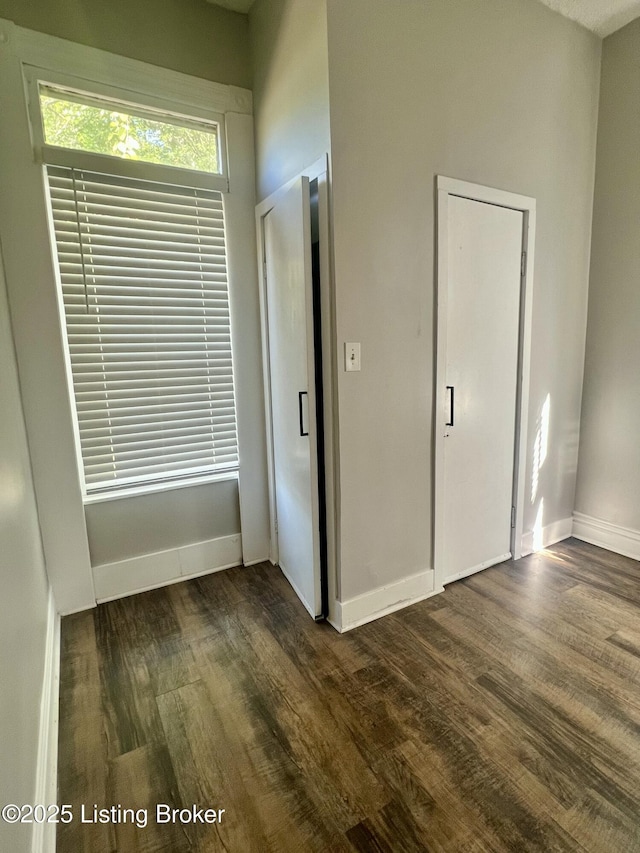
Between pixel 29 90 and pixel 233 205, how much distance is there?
3.30 ft

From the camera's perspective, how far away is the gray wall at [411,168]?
6.16ft

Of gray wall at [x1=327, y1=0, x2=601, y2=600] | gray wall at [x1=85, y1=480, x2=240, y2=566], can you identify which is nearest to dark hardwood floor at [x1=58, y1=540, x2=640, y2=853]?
gray wall at [x1=85, y1=480, x2=240, y2=566]

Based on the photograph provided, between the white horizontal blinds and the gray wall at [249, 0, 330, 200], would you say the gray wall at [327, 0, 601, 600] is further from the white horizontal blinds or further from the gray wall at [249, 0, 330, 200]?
the white horizontal blinds

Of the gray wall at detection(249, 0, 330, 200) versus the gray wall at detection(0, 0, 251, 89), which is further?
the gray wall at detection(0, 0, 251, 89)

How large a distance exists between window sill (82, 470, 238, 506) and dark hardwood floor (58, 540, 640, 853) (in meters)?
0.60

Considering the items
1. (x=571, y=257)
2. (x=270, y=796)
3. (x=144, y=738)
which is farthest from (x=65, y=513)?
(x=571, y=257)

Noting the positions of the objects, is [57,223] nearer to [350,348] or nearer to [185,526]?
[350,348]

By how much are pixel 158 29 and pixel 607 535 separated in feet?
13.0

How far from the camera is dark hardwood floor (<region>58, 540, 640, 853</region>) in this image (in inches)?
50.0

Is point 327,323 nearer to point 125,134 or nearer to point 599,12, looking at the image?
point 125,134

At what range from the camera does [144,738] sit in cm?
158

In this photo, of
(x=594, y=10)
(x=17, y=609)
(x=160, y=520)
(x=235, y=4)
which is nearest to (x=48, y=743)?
(x=17, y=609)

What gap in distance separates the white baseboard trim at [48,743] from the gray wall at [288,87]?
7.87ft

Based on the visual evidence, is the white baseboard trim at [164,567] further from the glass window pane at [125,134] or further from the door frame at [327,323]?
the glass window pane at [125,134]
